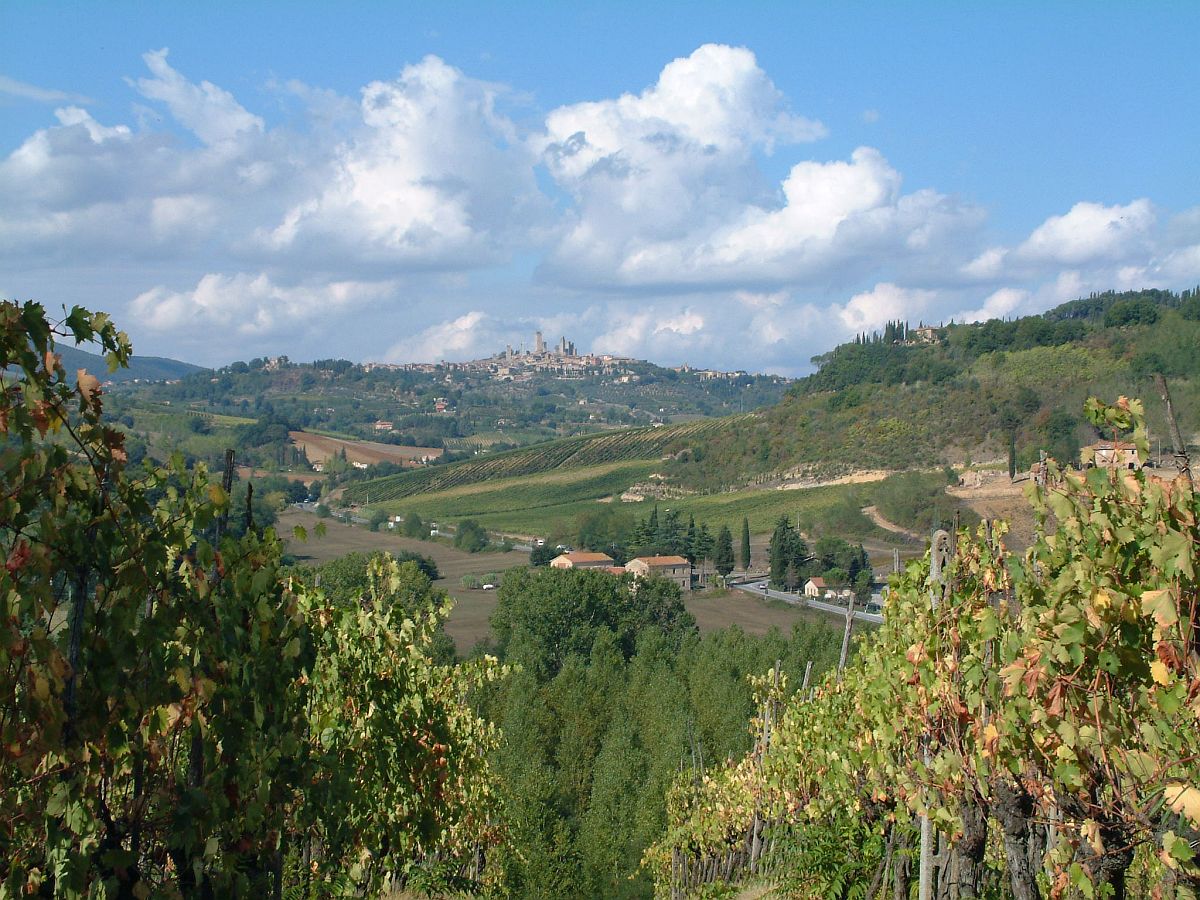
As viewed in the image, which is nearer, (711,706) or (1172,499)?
(1172,499)

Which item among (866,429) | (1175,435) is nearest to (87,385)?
(1175,435)

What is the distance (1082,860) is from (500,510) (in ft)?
335

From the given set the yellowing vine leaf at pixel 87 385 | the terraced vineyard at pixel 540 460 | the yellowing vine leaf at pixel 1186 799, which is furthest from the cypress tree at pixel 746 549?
the yellowing vine leaf at pixel 87 385

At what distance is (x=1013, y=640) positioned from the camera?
4.80 metres

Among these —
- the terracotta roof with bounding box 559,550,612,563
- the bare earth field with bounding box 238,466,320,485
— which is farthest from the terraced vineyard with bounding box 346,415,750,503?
the terracotta roof with bounding box 559,550,612,563

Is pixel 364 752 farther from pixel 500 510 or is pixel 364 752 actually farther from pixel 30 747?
pixel 500 510

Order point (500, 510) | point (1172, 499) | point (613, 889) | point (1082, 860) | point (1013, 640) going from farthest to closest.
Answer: point (500, 510), point (613, 889), point (1082, 860), point (1013, 640), point (1172, 499)

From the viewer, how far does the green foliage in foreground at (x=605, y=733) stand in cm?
2462

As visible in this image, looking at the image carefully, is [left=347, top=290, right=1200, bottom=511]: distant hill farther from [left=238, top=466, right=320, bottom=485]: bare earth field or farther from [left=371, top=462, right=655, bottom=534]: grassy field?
[left=238, top=466, right=320, bottom=485]: bare earth field

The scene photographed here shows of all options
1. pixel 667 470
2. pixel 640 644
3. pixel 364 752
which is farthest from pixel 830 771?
pixel 667 470

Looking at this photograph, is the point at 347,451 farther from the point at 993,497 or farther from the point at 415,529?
the point at 993,497

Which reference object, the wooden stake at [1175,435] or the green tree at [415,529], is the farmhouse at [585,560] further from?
the wooden stake at [1175,435]

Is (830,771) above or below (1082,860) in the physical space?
below

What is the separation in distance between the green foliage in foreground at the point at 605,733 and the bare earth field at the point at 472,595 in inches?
302
